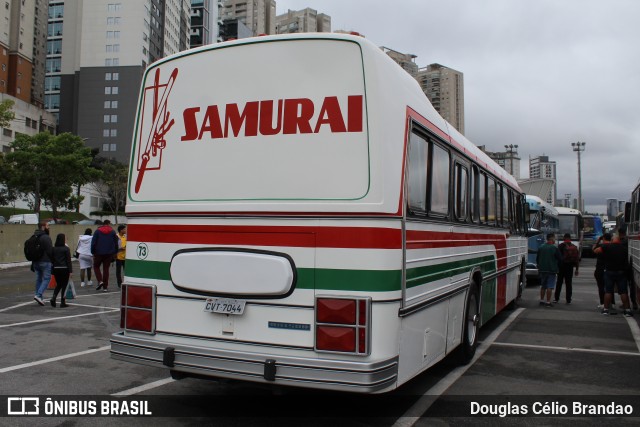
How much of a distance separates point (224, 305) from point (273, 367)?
713 millimetres

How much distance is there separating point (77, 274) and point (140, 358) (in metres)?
16.1

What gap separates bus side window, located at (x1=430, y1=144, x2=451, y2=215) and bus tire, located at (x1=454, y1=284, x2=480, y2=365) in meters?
1.61

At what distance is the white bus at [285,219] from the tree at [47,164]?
39.8 meters

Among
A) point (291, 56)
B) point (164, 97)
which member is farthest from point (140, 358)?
point (291, 56)

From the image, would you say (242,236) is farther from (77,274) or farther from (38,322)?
(77,274)

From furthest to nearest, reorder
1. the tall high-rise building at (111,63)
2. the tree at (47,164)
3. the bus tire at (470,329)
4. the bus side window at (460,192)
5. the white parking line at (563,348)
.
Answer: the tall high-rise building at (111,63), the tree at (47,164), the white parking line at (563,348), the bus tire at (470,329), the bus side window at (460,192)

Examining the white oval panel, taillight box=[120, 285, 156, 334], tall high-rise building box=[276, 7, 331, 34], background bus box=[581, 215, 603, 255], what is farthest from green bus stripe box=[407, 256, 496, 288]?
tall high-rise building box=[276, 7, 331, 34]

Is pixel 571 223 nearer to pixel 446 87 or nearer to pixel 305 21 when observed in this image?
pixel 446 87

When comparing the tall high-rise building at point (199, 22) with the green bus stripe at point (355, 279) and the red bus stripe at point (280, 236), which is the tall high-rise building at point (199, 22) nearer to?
the red bus stripe at point (280, 236)

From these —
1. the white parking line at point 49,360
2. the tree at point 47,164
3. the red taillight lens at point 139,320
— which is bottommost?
the white parking line at point 49,360

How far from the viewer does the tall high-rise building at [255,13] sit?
168 m

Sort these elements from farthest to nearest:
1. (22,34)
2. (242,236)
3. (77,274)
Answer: (22,34)
(77,274)
(242,236)

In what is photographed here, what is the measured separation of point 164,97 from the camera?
523 centimetres

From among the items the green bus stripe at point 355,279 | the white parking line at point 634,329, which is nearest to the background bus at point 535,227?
the white parking line at point 634,329
